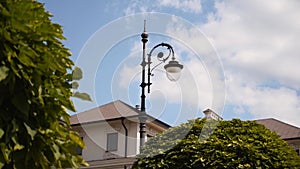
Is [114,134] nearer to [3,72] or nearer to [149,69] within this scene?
[149,69]

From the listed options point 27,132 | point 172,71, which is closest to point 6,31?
point 27,132

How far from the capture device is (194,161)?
12.6m

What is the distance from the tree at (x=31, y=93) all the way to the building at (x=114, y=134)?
2376 centimetres

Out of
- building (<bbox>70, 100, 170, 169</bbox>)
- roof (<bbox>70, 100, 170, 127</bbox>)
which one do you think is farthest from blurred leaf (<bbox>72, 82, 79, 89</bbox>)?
building (<bbox>70, 100, 170, 169</bbox>)

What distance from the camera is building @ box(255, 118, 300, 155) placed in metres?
30.1

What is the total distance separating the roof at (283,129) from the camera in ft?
100

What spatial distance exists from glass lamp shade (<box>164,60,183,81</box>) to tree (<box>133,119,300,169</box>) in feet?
6.04

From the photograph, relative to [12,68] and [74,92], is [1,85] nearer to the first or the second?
[12,68]

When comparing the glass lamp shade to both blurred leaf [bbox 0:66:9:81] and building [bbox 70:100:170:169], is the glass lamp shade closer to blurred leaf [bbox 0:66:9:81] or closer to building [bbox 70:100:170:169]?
blurred leaf [bbox 0:66:9:81]

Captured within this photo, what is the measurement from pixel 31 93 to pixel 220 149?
9562 millimetres

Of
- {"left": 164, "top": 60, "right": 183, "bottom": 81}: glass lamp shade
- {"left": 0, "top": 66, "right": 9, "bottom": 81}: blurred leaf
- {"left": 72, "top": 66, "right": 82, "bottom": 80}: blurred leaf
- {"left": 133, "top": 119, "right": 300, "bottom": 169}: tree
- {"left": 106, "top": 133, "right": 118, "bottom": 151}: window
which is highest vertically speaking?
{"left": 106, "top": 133, "right": 118, "bottom": 151}: window

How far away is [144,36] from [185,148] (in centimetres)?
296

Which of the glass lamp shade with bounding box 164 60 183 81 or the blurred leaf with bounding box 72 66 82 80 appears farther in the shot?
the glass lamp shade with bounding box 164 60 183 81

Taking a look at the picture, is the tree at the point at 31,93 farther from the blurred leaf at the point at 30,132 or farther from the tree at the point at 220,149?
the tree at the point at 220,149
